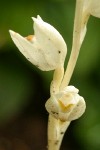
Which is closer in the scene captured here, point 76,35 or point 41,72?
point 76,35

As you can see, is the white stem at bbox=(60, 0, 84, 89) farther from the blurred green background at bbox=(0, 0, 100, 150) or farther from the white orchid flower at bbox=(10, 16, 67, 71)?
the blurred green background at bbox=(0, 0, 100, 150)

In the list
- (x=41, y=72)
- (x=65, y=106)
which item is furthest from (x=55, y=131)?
(x=41, y=72)

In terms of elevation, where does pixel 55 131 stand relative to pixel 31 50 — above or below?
below

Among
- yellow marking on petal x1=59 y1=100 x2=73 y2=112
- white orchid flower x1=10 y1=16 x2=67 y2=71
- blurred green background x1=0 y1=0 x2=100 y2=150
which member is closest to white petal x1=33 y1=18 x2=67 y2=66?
white orchid flower x1=10 y1=16 x2=67 y2=71

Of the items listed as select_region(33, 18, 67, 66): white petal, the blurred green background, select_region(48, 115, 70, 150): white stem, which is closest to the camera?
→ select_region(33, 18, 67, 66): white petal

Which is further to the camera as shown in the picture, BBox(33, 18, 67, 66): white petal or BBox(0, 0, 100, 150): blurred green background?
BBox(0, 0, 100, 150): blurred green background

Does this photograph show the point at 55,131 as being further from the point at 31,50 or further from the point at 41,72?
the point at 41,72
